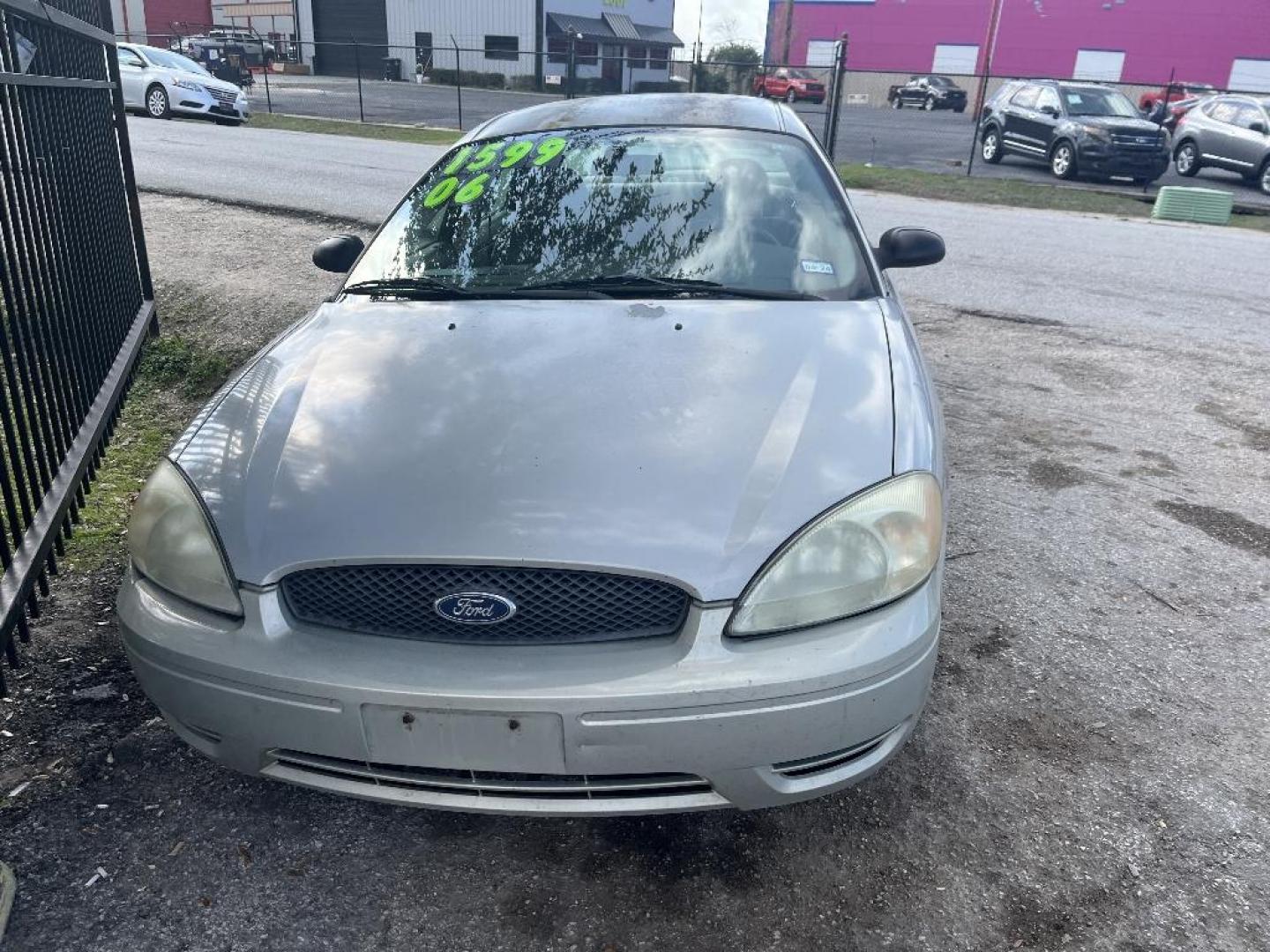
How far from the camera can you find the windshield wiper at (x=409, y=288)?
3010mm

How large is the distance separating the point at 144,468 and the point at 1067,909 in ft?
12.9

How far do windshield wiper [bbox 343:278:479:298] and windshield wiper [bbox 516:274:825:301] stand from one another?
0.72 feet

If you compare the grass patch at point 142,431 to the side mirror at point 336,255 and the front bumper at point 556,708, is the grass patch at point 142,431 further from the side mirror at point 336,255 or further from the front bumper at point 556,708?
the front bumper at point 556,708

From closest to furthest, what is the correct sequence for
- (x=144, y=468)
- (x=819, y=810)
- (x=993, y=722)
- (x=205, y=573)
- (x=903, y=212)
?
(x=205, y=573) < (x=819, y=810) < (x=993, y=722) < (x=144, y=468) < (x=903, y=212)

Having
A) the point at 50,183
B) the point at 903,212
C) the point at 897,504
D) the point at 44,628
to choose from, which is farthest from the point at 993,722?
the point at 903,212

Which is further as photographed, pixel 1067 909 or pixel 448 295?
pixel 448 295

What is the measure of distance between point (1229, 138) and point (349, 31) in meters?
40.8

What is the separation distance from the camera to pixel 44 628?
3057mm

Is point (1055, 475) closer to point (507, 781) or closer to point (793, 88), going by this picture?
point (507, 781)

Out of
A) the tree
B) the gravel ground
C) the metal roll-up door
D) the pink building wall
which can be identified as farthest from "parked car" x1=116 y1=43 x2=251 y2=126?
the pink building wall

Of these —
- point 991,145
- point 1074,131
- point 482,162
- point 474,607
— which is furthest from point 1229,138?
point 474,607

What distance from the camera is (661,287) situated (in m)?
2.96

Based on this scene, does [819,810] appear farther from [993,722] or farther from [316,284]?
[316,284]

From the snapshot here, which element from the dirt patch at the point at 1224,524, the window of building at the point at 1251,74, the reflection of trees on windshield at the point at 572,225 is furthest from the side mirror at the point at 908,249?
the window of building at the point at 1251,74
